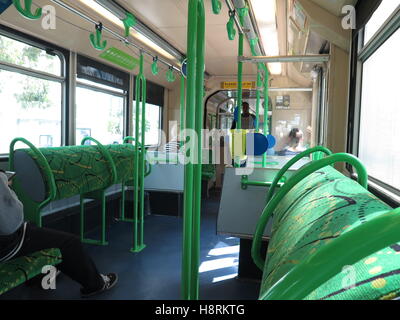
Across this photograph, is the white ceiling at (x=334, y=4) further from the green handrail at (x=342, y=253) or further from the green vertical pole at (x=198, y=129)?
the green handrail at (x=342, y=253)

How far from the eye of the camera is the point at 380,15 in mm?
1734

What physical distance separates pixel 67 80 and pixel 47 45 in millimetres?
471

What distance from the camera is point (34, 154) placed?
108 inches

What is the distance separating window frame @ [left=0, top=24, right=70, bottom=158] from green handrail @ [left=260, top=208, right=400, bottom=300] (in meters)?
3.37

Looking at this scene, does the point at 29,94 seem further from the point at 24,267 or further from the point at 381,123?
the point at 381,123

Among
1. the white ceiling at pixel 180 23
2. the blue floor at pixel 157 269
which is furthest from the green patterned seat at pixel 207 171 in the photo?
the blue floor at pixel 157 269

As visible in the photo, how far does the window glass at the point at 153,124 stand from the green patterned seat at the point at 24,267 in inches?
162

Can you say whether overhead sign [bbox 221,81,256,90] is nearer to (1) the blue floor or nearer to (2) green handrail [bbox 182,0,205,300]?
(1) the blue floor

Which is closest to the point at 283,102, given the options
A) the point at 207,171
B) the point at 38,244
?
the point at 207,171

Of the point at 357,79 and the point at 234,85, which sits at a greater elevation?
the point at 234,85

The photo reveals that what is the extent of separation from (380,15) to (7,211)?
2.35 meters

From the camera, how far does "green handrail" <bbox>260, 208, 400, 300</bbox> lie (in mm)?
349

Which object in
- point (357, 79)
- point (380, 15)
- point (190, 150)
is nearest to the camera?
point (190, 150)
